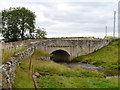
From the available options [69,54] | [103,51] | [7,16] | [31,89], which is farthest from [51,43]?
[31,89]

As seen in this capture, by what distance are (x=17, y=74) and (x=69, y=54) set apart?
32.8m

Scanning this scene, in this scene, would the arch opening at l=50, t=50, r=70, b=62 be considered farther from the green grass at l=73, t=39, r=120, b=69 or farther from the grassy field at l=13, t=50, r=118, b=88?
the grassy field at l=13, t=50, r=118, b=88

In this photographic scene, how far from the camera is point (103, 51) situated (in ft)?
152

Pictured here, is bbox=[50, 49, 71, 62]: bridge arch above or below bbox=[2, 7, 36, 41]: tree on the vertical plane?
below

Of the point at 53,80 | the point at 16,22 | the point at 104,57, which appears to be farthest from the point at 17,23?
the point at 53,80

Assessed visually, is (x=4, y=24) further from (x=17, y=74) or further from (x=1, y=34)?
(x=17, y=74)

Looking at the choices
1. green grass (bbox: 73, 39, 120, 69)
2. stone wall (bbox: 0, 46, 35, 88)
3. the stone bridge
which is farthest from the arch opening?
stone wall (bbox: 0, 46, 35, 88)

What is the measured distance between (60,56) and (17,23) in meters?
15.9

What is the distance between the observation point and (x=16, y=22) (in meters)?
53.6

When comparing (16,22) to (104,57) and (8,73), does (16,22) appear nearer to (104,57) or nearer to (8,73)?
(104,57)

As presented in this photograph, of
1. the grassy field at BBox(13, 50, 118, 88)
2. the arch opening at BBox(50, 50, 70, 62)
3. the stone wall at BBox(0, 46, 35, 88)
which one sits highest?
the stone wall at BBox(0, 46, 35, 88)

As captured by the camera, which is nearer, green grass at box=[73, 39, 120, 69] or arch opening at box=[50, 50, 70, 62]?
green grass at box=[73, 39, 120, 69]

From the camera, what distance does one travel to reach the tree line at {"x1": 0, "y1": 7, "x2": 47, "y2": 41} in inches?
2116

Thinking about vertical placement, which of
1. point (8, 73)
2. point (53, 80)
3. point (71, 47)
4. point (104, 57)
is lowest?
point (104, 57)
